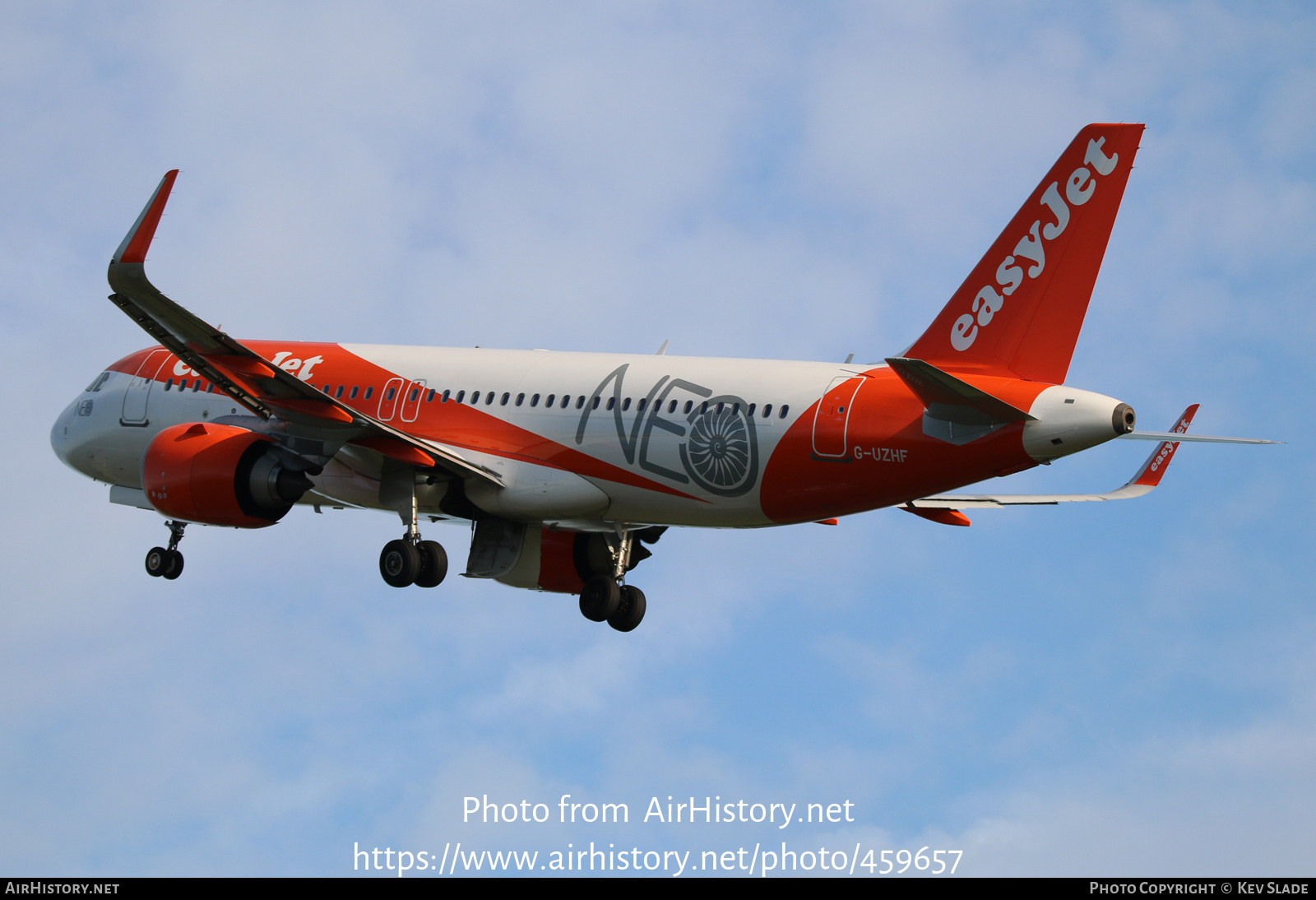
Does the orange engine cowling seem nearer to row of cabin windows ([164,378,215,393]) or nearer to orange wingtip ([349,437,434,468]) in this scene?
orange wingtip ([349,437,434,468])

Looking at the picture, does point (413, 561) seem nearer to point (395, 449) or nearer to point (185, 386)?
point (395, 449)

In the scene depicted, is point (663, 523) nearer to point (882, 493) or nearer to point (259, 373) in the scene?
point (882, 493)

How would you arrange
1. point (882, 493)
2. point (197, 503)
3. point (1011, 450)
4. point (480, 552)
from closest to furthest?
point (1011, 450), point (882, 493), point (197, 503), point (480, 552)

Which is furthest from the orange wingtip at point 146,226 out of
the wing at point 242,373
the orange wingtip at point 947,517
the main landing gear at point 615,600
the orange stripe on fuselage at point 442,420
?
the orange wingtip at point 947,517

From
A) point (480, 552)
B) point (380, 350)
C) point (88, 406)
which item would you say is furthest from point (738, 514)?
point (88, 406)

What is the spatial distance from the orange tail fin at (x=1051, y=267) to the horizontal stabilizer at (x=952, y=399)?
0.96 metres

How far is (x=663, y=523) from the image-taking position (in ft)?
100

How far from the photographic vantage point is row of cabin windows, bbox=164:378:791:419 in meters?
28.6

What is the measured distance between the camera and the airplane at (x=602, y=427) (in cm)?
2608

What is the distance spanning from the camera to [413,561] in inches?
1184

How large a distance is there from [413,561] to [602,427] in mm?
4260

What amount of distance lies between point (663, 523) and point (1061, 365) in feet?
26.9

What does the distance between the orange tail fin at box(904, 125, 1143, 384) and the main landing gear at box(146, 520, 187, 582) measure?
59.4 feet

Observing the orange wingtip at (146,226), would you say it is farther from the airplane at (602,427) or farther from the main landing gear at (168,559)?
the main landing gear at (168,559)
